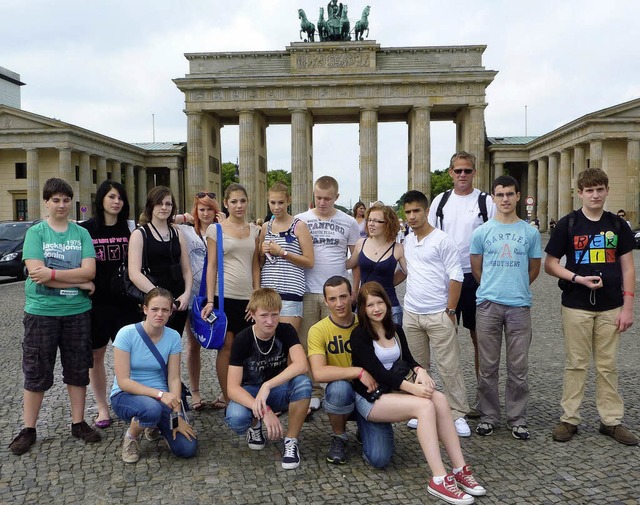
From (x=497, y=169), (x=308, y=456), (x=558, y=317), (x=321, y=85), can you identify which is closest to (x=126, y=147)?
(x=321, y=85)

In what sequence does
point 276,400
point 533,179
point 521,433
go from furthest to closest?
point 533,179 < point 521,433 < point 276,400

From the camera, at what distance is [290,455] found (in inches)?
184

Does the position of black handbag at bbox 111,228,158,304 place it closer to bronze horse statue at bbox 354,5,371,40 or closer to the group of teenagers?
the group of teenagers

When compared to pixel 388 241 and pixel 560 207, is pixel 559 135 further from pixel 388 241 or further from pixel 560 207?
pixel 388 241

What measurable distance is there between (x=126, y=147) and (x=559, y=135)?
1589 inches

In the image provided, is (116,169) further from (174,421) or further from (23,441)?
(174,421)

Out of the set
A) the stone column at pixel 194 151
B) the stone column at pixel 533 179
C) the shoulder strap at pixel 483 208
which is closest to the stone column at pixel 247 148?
the stone column at pixel 194 151

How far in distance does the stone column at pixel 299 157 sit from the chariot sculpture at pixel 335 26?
30.1ft

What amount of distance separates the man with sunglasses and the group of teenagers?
2 cm

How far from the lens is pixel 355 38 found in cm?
5794

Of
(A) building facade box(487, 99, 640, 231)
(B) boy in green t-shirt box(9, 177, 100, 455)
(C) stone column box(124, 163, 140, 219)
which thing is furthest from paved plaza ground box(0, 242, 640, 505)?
(C) stone column box(124, 163, 140, 219)

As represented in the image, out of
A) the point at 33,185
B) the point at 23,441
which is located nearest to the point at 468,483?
the point at 23,441

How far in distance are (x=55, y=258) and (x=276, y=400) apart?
227cm

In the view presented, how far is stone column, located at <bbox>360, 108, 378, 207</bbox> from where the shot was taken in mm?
52188
